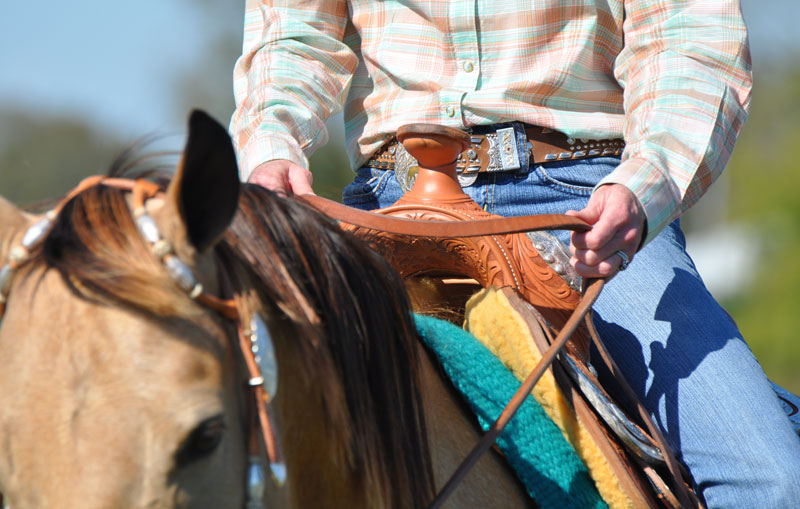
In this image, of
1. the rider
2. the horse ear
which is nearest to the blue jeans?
the rider

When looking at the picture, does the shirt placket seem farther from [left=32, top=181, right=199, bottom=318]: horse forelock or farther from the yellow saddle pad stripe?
[left=32, top=181, right=199, bottom=318]: horse forelock

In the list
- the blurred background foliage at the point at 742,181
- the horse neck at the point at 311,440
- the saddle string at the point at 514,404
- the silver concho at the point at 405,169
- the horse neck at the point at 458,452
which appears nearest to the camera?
the horse neck at the point at 311,440

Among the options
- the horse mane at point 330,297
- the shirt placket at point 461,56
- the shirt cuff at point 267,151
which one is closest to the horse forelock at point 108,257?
the horse mane at point 330,297

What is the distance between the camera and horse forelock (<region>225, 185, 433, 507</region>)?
1.39m

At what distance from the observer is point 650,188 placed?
1.96m

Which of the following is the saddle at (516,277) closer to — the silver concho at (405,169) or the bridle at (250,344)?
the silver concho at (405,169)

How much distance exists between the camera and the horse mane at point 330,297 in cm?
124

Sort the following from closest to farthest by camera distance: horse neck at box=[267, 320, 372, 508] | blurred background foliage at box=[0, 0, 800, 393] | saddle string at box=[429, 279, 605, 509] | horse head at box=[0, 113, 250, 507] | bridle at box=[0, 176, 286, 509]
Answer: horse head at box=[0, 113, 250, 507]
bridle at box=[0, 176, 286, 509]
horse neck at box=[267, 320, 372, 508]
saddle string at box=[429, 279, 605, 509]
blurred background foliage at box=[0, 0, 800, 393]

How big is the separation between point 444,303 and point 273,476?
2.92ft

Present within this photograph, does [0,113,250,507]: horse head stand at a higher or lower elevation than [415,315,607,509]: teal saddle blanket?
higher

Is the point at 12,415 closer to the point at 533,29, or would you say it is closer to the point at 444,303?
the point at 444,303

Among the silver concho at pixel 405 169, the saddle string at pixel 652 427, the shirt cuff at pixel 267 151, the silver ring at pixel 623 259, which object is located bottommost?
the saddle string at pixel 652 427

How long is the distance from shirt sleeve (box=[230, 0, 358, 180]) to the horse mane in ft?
2.85

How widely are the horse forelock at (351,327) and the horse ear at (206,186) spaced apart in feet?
0.47
